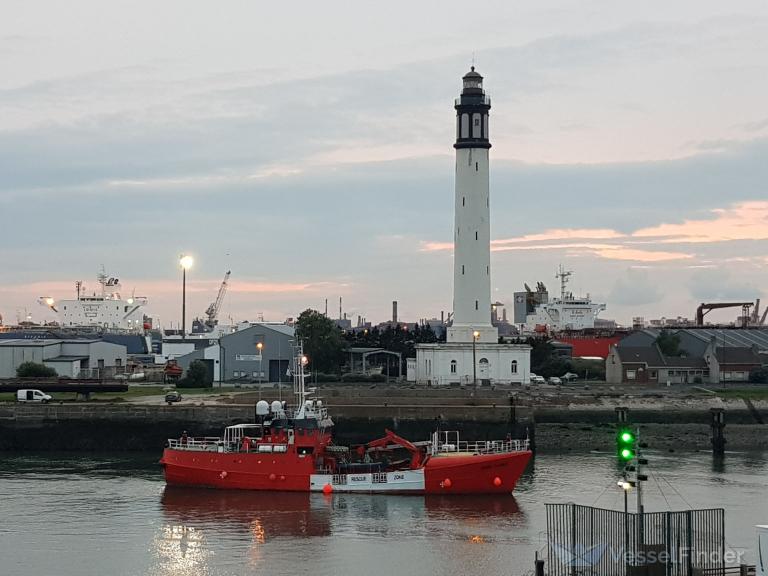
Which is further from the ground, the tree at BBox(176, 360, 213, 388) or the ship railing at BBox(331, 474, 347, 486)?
the tree at BBox(176, 360, 213, 388)

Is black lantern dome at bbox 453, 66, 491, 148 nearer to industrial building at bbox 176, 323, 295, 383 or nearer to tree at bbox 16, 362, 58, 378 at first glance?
industrial building at bbox 176, 323, 295, 383

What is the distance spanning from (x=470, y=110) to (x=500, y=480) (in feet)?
114

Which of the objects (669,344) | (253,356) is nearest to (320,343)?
(253,356)

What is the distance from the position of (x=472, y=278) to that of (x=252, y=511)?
34.5m

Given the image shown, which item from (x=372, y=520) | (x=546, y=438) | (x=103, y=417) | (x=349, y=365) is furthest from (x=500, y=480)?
(x=349, y=365)

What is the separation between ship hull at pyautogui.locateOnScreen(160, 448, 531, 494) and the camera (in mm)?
45812

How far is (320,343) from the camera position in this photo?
8819 cm

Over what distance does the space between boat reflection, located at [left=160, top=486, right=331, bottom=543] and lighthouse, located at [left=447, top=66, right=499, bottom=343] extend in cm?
3015

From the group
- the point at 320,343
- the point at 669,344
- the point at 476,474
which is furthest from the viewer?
the point at 669,344

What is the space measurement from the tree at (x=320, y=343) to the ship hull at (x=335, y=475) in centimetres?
3911

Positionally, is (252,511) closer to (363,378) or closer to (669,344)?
(363,378)

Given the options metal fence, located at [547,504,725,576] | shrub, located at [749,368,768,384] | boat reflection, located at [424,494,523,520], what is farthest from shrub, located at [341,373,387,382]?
metal fence, located at [547,504,725,576]

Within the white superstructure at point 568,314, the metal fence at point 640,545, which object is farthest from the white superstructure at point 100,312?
the metal fence at point 640,545

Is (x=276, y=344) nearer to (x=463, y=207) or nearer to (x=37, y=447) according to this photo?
(x=463, y=207)
